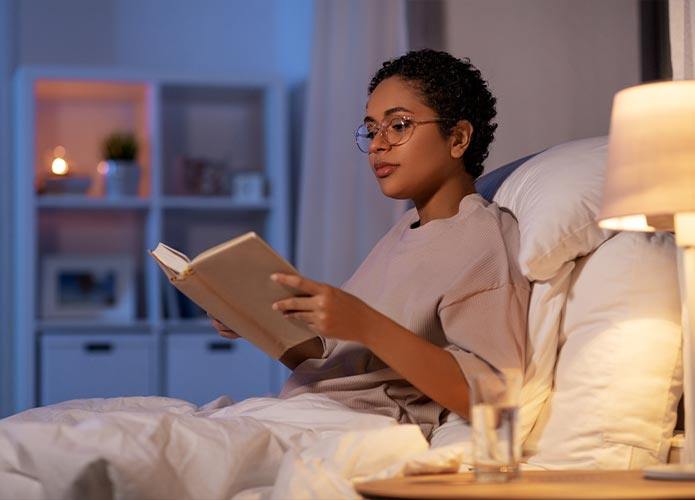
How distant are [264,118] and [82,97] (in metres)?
0.74

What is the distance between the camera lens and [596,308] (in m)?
1.67

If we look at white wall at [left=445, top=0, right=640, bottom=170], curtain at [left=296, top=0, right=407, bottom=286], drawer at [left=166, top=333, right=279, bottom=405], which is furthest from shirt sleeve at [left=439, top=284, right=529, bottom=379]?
drawer at [left=166, top=333, right=279, bottom=405]

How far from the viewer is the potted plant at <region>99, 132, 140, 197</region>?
4.29m

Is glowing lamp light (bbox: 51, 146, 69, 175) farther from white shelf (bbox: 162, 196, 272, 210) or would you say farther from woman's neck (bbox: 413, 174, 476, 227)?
woman's neck (bbox: 413, 174, 476, 227)

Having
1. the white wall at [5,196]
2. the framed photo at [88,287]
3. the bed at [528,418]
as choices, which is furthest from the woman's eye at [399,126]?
the white wall at [5,196]

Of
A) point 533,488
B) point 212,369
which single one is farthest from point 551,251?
point 212,369

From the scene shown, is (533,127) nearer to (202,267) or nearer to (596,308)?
(596,308)

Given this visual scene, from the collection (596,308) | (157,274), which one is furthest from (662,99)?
(157,274)

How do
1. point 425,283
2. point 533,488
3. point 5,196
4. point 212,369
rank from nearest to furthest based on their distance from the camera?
point 533,488 → point 425,283 → point 212,369 → point 5,196

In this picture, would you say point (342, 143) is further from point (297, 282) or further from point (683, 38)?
point (297, 282)

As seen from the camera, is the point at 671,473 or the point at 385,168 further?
the point at 385,168

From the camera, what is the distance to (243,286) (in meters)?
1.61

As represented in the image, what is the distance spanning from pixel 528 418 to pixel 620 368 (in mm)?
176

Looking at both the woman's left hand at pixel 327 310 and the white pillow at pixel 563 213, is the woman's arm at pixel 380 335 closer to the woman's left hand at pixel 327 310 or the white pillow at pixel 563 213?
the woman's left hand at pixel 327 310
